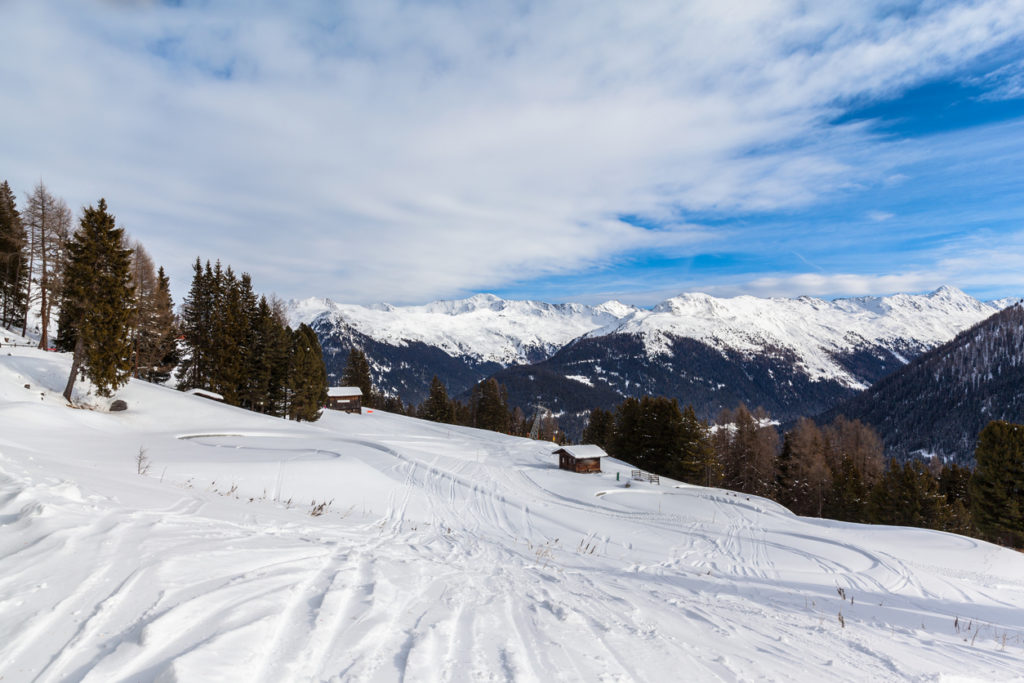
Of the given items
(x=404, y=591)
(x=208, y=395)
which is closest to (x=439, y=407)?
(x=208, y=395)

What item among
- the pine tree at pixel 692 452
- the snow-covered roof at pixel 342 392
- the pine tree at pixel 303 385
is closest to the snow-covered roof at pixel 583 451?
the pine tree at pixel 692 452

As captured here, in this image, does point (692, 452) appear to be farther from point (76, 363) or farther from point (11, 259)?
point (11, 259)

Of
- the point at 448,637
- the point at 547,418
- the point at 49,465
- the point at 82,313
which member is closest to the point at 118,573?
the point at 448,637

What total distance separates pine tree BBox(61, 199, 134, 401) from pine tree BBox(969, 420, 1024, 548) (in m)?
58.3

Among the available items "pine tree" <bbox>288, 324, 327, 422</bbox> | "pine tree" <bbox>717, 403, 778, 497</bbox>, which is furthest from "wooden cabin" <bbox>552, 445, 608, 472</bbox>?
"pine tree" <bbox>717, 403, 778, 497</bbox>

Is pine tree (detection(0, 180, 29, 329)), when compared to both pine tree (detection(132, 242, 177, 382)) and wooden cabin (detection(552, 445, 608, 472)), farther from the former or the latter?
wooden cabin (detection(552, 445, 608, 472))

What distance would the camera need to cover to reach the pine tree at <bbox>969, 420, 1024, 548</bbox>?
33.0m

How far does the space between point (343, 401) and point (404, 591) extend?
6359 centimetres

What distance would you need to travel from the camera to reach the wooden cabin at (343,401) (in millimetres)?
65438

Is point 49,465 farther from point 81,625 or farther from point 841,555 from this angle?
point 841,555

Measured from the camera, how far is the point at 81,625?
4.06 m

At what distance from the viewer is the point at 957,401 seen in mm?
177125

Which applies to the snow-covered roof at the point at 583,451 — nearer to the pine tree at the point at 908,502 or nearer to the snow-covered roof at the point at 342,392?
the pine tree at the point at 908,502

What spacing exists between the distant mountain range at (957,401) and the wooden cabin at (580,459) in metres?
169
